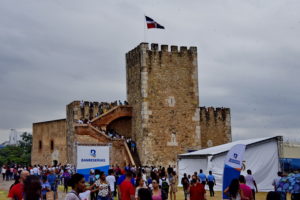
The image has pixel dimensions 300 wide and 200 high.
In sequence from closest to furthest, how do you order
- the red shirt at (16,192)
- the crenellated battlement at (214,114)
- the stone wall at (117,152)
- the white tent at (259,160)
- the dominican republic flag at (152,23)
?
the red shirt at (16,192), the white tent at (259,160), the stone wall at (117,152), the dominican republic flag at (152,23), the crenellated battlement at (214,114)

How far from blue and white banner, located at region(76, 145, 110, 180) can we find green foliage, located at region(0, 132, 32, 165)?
47780 millimetres

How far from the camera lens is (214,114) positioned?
3769 centimetres

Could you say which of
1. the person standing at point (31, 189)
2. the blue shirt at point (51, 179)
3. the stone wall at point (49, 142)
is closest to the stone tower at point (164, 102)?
the stone wall at point (49, 142)

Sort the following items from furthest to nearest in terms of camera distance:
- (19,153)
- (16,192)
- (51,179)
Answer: (19,153) → (51,179) → (16,192)

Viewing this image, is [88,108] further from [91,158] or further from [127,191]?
[127,191]

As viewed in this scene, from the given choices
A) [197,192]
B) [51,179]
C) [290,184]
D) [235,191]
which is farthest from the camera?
[51,179]

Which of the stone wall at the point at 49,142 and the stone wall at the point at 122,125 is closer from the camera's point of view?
the stone wall at the point at 122,125

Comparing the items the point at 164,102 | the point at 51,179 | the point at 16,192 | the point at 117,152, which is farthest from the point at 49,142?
the point at 16,192

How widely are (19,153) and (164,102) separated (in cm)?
4368

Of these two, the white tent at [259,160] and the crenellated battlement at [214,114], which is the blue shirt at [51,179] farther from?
the crenellated battlement at [214,114]

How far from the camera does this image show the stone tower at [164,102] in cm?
3275

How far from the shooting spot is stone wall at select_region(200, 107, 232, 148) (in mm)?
36969

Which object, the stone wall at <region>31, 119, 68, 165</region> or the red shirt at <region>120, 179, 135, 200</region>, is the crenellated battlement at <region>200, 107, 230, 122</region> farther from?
the red shirt at <region>120, 179, 135, 200</region>

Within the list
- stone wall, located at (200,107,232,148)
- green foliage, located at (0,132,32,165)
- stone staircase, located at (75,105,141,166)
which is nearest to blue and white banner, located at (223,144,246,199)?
stone staircase, located at (75,105,141,166)
